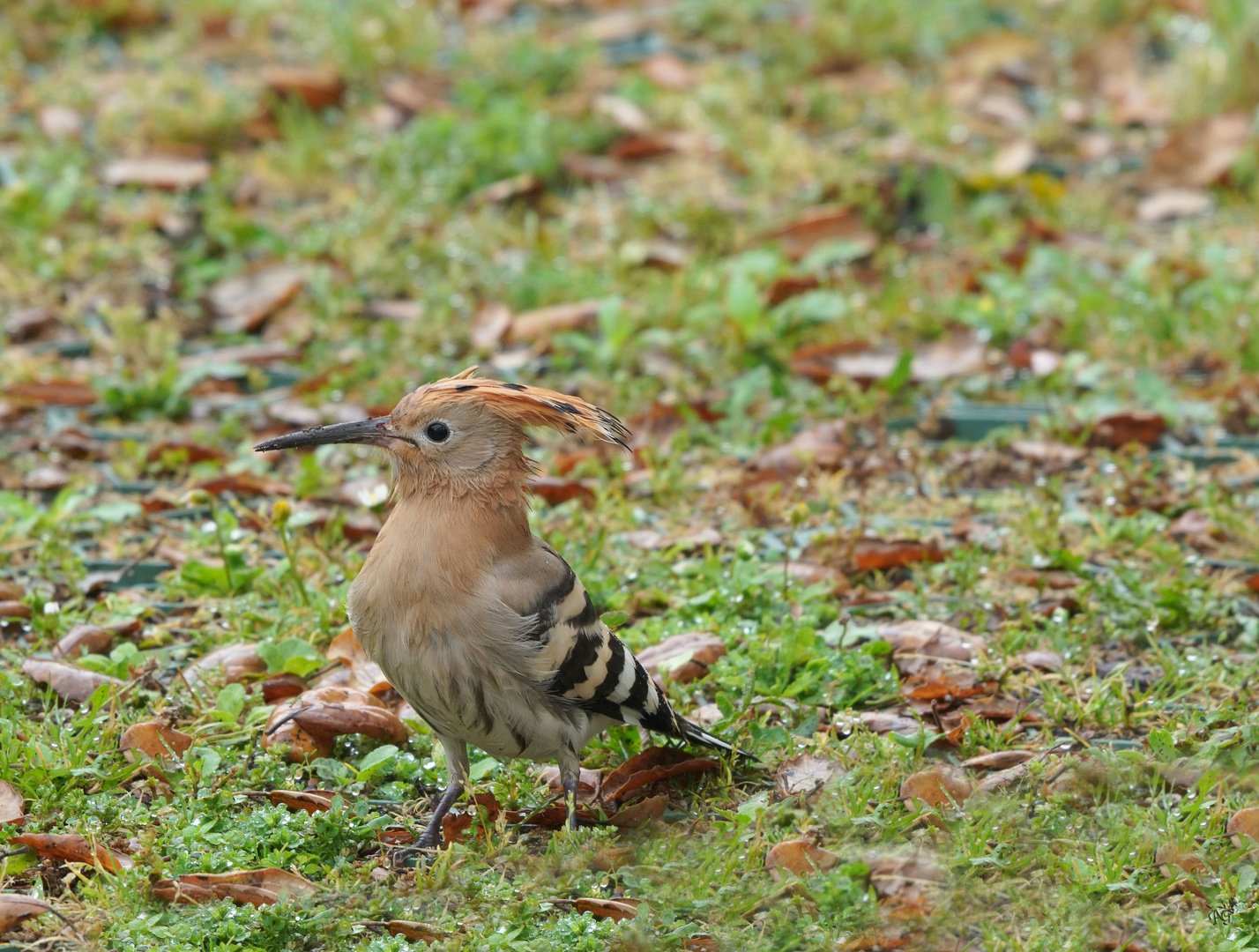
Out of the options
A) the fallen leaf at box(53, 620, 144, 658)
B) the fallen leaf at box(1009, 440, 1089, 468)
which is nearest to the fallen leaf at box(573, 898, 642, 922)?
the fallen leaf at box(53, 620, 144, 658)

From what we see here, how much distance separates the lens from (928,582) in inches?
177

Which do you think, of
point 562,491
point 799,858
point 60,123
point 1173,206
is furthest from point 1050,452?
point 60,123

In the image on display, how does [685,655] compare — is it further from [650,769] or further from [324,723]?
[324,723]

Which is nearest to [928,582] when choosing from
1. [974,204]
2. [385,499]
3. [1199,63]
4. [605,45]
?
[385,499]

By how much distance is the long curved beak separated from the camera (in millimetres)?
3459

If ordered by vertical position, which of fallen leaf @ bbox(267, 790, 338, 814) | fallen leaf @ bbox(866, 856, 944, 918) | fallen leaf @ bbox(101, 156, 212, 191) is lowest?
fallen leaf @ bbox(267, 790, 338, 814)

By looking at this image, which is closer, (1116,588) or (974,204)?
(1116,588)

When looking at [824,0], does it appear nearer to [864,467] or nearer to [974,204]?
[974,204]

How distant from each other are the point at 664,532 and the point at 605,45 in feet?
14.9

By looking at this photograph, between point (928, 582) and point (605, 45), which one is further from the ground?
point (605, 45)

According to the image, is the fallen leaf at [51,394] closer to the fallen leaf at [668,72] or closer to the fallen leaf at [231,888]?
the fallen leaf at [231,888]

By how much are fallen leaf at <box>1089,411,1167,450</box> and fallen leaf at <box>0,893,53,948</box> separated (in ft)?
12.4

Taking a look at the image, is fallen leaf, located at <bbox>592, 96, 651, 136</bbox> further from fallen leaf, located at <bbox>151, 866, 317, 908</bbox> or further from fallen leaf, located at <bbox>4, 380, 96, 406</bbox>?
fallen leaf, located at <bbox>151, 866, 317, 908</bbox>

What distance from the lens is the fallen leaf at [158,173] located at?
22.5 feet
